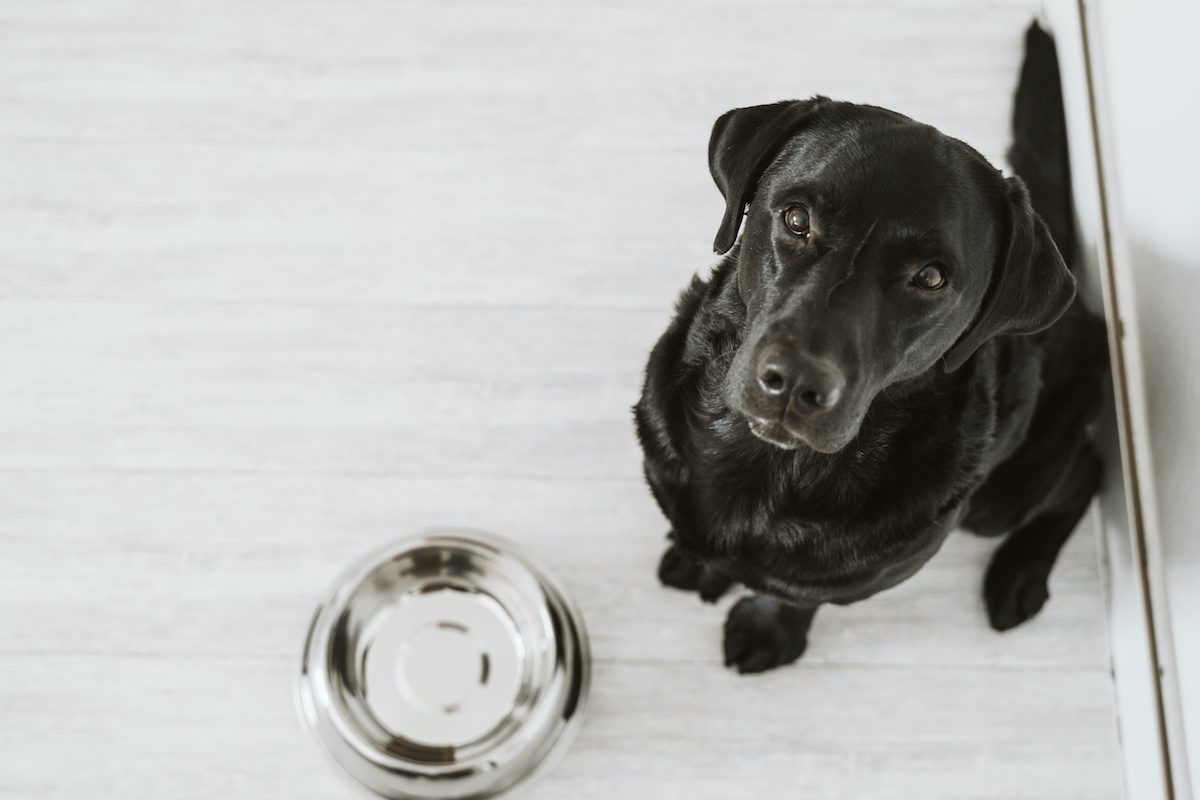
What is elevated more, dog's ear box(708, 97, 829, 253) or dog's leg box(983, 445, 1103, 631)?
dog's ear box(708, 97, 829, 253)

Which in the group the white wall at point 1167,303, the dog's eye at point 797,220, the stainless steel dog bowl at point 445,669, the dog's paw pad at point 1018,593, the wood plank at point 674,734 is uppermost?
the dog's eye at point 797,220

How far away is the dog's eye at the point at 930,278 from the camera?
106cm

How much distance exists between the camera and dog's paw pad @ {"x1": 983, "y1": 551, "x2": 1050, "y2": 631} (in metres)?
1.70

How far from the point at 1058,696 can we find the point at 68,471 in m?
2.13

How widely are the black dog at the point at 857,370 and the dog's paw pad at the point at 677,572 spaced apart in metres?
0.05

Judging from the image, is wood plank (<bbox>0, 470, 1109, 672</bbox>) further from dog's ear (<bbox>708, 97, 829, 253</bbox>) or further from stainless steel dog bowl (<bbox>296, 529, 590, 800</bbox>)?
dog's ear (<bbox>708, 97, 829, 253</bbox>)

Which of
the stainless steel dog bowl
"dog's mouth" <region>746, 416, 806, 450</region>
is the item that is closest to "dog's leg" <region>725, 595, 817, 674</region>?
the stainless steel dog bowl

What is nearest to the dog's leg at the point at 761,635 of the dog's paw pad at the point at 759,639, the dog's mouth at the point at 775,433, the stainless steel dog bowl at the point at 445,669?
the dog's paw pad at the point at 759,639

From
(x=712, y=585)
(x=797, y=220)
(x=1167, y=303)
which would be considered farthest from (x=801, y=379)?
(x=1167, y=303)

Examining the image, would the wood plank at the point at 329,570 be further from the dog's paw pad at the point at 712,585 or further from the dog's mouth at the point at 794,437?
the dog's mouth at the point at 794,437

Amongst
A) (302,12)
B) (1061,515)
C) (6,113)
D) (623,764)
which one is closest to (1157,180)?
(1061,515)

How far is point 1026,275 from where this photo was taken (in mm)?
1098

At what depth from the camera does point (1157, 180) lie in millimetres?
1569

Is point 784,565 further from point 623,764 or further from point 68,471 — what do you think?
point 68,471
